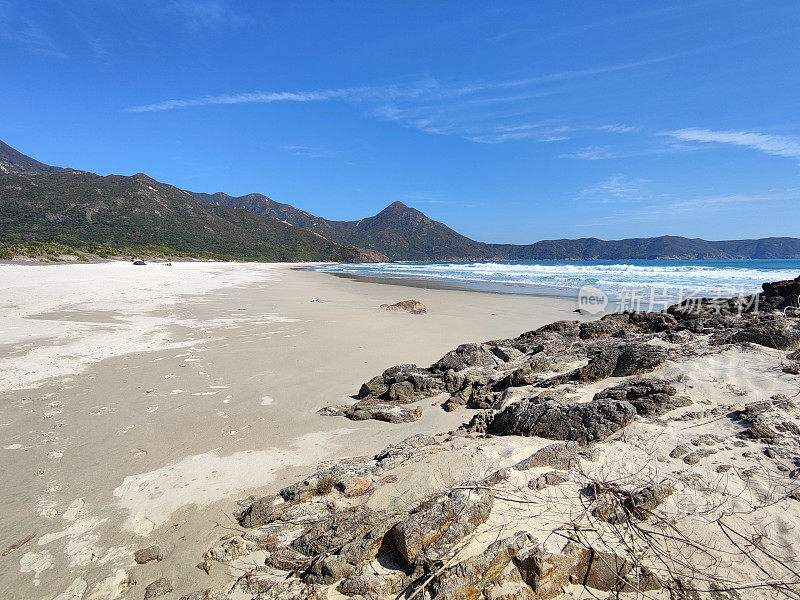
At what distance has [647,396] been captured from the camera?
3543 millimetres

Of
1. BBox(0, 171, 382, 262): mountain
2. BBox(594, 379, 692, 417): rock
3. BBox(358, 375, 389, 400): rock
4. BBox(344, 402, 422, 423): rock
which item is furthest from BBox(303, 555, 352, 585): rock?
BBox(0, 171, 382, 262): mountain

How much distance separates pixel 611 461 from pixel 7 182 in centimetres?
12114

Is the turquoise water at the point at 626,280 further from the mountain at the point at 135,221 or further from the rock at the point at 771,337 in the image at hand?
the mountain at the point at 135,221

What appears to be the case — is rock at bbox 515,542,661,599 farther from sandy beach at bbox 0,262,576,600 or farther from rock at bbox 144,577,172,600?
rock at bbox 144,577,172,600

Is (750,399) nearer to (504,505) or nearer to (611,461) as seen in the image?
(611,461)

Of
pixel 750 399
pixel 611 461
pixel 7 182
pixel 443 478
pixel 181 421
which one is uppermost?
pixel 7 182

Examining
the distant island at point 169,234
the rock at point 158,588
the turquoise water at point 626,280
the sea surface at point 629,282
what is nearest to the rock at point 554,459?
the rock at point 158,588

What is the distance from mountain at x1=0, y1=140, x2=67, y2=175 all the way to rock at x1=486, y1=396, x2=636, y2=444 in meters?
178

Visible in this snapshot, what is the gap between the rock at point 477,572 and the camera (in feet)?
5.77

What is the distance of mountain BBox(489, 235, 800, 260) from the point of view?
129750 millimetres

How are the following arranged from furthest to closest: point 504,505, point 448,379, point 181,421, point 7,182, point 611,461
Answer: point 7,182, point 448,379, point 181,421, point 611,461, point 504,505

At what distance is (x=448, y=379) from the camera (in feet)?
18.4

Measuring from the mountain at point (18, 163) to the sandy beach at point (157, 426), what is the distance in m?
171

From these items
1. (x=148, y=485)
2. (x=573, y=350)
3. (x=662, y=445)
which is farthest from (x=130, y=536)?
(x=573, y=350)
